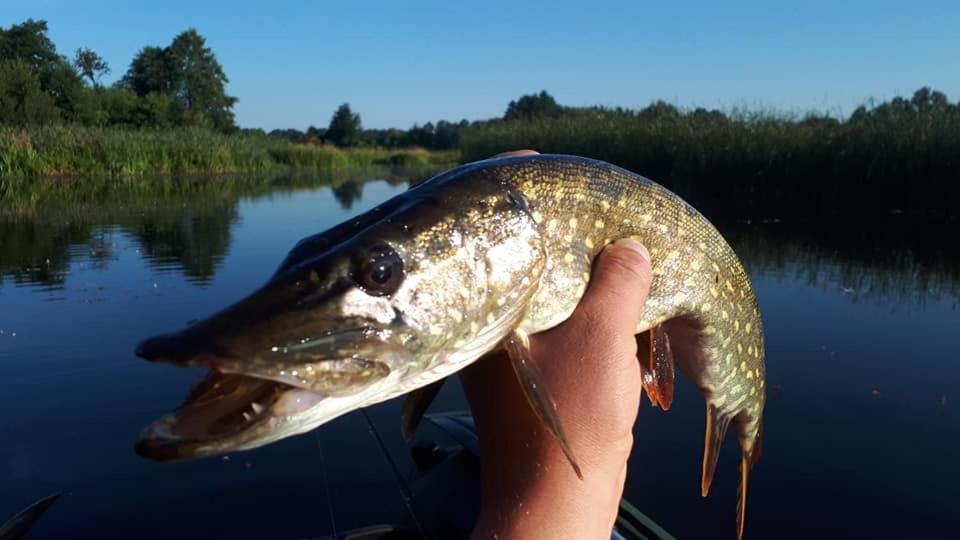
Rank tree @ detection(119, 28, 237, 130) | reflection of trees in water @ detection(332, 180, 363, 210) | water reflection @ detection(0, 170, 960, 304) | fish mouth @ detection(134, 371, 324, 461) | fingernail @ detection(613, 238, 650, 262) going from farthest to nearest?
tree @ detection(119, 28, 237, 130) → reflection of trees in water @ detection(332, 180, 363, 210) → water reflection @ detection(0, 170, 960, 304) → fingernail @ detection(613, 238, 650, 262) → fish mouth @ detection(134, 371, 324, 461)

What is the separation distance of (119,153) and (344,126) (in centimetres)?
5642

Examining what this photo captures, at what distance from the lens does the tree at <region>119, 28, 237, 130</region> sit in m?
62.9

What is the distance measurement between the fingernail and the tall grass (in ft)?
46.2

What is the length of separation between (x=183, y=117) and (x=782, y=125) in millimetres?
44568

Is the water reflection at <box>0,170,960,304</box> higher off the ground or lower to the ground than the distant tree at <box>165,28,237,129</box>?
lower

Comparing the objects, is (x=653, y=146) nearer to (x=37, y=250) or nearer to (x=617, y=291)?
(x=37, y=250)

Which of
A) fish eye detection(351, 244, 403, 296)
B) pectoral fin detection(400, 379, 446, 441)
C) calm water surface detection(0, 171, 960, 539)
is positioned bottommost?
calm water surface detection(0, 171, 960, 539)

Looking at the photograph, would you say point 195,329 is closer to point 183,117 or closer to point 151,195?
point 151,195

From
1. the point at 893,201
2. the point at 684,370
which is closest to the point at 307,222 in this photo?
the point at 893,201

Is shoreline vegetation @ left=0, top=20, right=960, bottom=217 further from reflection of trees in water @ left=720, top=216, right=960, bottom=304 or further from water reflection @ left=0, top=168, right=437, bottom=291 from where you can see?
water reflection @ left=0, top=168, right=437, bottom=291

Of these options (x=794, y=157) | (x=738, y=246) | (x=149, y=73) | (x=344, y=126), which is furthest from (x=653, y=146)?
(x=344, y=126)

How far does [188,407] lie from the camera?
4.00ft

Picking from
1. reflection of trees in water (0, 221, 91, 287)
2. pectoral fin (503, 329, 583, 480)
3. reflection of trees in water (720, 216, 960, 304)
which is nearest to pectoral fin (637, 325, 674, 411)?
pectoral fin (503, 329, 583, 480)

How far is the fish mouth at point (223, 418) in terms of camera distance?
3.74 feet
